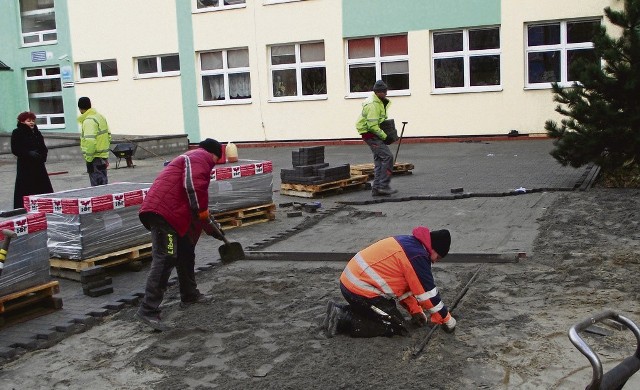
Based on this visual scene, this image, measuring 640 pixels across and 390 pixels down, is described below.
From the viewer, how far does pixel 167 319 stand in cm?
698

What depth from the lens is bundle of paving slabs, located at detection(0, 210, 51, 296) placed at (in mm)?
7074

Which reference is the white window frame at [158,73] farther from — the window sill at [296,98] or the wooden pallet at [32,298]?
the wooden pallet at [32,298]

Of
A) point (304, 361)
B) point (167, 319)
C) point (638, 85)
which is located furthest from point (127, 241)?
point (638, 85)

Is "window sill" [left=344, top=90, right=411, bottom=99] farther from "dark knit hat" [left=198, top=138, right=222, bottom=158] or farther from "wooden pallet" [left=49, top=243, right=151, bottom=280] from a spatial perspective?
"dark knit hat" [left=198, top=138, right=222, bottom=158]

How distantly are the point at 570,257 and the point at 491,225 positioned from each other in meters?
2.06

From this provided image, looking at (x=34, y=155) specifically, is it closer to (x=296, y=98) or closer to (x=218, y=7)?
(x=296, y=98)

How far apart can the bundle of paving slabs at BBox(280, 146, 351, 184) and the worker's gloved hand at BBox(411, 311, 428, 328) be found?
24.6ft

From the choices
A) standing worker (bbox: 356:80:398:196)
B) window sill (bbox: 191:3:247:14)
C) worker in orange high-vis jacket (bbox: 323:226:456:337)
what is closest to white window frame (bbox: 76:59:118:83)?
window sill (bbox: 191:3:247:14)

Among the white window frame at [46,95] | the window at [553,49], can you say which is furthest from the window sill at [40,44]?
the window at [553,49]

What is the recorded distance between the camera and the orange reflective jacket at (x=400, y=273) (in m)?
5.65

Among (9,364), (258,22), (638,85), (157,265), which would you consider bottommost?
(9,364)

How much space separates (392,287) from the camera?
5.79 meters

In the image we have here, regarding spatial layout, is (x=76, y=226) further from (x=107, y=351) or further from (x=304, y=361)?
(x=304, y=361)

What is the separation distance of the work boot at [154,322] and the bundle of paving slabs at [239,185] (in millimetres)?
4108
